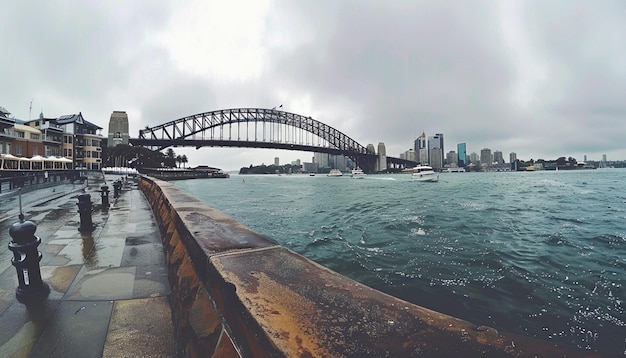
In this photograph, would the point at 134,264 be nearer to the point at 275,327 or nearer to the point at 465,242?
the point at 275,327

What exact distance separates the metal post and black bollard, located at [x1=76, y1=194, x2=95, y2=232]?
2.62 metres

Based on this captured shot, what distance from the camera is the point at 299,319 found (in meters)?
1.24

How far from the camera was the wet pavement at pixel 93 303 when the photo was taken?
6.45 ft

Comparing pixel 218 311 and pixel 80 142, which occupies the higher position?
pixel 80 142

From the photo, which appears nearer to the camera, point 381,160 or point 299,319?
point 299,319

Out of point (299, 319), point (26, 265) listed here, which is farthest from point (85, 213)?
point (299, 319)

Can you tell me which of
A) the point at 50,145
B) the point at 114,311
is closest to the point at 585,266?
the point at 114,311

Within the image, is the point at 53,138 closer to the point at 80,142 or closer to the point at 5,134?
the point at 80,142

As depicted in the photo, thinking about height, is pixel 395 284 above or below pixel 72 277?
below

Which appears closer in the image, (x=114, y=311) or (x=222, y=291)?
(x=222, y=291)

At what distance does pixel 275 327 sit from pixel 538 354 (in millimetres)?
964

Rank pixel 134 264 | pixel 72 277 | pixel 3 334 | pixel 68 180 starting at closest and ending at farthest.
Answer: pixel 3 334, pixel 72 277, pixel 134 264, pixel 68 180

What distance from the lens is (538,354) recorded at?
1.02 metres

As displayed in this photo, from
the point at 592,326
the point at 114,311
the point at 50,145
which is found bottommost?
the point at 592,326
